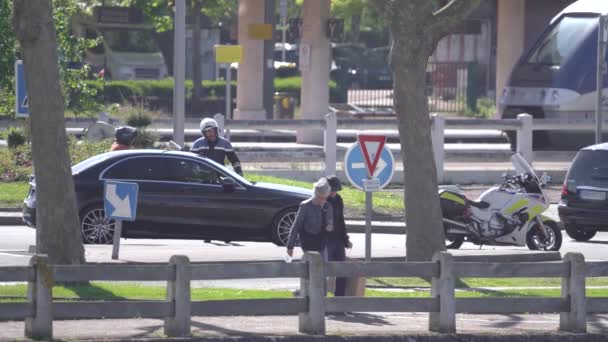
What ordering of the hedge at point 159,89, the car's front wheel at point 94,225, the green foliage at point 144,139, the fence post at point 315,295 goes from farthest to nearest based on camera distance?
1. the hedge at point 159,89
2. the green foliage at point 144,139
3. the car's front wheel at point 94,225
4. the fence post at point 315,295

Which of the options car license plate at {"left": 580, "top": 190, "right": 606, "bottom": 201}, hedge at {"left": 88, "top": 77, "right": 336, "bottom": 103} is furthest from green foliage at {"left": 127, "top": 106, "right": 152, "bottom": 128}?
hedge at {"left": 88, "top": 77, "right": 336, "bottom": 103}

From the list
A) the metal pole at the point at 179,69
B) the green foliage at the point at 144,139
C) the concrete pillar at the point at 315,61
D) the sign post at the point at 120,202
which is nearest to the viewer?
the sign post at the point at 120,202

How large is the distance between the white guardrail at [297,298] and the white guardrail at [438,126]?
13.4 metres

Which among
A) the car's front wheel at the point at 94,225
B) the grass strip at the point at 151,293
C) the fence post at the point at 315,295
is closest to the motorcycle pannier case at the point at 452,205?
the grass strip at the point at 151,293

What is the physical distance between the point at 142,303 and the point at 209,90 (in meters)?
34.8

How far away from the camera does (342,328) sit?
11.7 metres

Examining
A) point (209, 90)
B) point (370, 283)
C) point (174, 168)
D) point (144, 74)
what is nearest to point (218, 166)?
point (174, 168)

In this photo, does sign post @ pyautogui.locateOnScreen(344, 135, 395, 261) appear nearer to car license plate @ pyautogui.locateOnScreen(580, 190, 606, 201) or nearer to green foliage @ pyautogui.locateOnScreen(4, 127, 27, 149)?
car license plate @ pyautogui.locateOnScreen(580, 190, 606, 201)

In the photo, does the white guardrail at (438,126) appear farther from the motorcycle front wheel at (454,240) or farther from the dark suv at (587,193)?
the motorcycle front wheel at (454,240)

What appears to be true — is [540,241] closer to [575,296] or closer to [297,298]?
[575,296]

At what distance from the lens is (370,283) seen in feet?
49.3

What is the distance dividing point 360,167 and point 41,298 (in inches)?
227

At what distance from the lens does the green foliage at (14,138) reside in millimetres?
24953

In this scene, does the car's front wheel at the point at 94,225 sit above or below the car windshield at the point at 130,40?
below
